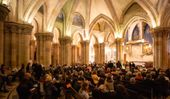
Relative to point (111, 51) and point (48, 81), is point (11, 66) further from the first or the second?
point (111, 51)

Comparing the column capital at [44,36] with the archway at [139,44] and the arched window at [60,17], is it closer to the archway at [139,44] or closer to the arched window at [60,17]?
the arched window at [60,17]

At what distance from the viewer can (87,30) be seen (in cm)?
2914

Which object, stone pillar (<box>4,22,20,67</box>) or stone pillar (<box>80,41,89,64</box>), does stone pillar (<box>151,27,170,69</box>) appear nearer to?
stone pillar (<box>80,41,89,64</box>)

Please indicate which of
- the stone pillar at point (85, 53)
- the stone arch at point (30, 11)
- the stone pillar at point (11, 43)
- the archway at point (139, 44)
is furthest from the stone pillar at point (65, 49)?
the stone pillar at point (11, 43)

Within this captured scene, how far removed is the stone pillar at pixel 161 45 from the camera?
20.7m

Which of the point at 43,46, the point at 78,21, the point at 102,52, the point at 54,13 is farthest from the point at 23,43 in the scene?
the point at 102,52

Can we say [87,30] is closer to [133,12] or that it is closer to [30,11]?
[133,12]

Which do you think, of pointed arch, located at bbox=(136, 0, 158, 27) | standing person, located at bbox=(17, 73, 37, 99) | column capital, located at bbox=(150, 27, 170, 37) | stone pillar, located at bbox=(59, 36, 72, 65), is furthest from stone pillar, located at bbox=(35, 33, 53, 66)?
standing person, located at bbox=(17, 73, 37, 99)

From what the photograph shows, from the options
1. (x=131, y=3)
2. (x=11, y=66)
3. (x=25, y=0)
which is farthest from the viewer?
(x=131, y=3)

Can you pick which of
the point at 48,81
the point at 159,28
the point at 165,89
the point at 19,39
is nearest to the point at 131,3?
the point at 159,28

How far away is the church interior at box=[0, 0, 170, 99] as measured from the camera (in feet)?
54.6

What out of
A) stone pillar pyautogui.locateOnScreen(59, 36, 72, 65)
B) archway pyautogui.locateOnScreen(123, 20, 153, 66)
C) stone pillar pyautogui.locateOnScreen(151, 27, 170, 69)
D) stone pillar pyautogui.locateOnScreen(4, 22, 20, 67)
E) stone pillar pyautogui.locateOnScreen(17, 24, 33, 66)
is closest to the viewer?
stone pillar pyautogui.locateOnScreen(4, 22, 20, 67)

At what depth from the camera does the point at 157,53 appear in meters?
21.2

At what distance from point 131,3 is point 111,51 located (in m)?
12.1
